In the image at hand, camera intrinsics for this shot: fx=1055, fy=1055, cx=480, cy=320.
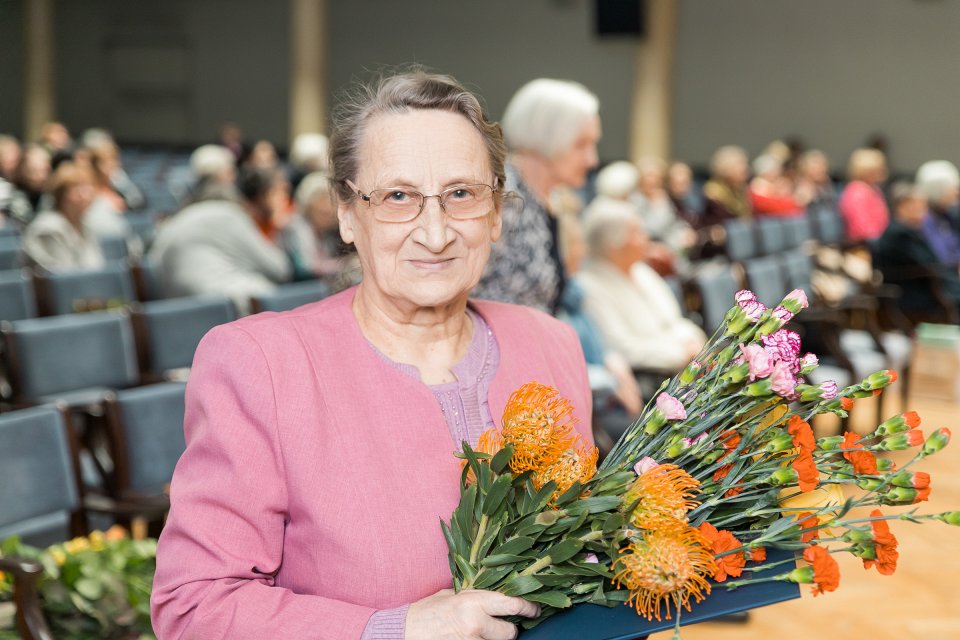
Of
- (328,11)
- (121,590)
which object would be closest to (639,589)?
(121,590)

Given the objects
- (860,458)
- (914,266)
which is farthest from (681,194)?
(860,458)

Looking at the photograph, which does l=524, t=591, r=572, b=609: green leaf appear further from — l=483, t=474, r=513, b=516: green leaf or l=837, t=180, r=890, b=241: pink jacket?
l=837, t=180, r=890, b=241: pink jacket

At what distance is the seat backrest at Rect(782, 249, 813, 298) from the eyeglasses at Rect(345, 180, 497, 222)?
4.54 meters

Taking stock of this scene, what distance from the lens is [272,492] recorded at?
1249 millimetres

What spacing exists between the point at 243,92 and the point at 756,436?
18.9 metres

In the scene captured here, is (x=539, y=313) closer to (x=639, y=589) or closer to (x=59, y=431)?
(x=639, y=589)

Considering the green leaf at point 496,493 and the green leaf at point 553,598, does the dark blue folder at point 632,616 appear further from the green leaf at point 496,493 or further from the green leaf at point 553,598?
the green leaf at point 496,493

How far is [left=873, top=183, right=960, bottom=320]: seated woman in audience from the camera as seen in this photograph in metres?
6.80

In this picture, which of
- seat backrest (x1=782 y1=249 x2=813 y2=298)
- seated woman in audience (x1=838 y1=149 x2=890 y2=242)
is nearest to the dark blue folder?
seat backrest (x1=782 y1=249 x2=813 y2=298)

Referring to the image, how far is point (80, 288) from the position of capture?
524 centimetres

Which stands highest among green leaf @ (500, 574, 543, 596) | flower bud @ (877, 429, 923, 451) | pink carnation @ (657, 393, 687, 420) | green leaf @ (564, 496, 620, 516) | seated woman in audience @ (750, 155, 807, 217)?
pink carnation @ (657, 393, 687, 420)

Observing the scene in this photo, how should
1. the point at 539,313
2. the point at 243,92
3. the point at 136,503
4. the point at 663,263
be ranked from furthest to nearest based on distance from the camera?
the point at 243,92 → the point at 663,263 → the point at 136,503 → the point at 539,313

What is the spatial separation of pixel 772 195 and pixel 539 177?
7.07m

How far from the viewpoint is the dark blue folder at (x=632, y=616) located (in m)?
1.17
